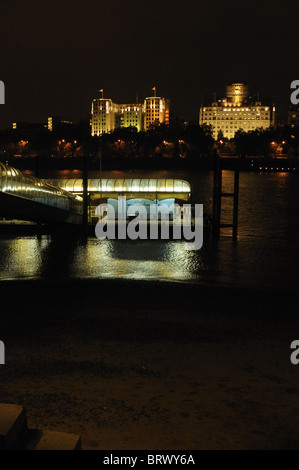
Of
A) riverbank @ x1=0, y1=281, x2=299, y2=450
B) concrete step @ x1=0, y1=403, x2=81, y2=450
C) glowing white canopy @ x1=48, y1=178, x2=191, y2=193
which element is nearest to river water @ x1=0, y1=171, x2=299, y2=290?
riverbank @ x1=0, y1=281, x2=299, y2=450

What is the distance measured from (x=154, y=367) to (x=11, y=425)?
→ 13.4ft

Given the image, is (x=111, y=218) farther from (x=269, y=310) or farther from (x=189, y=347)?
(x=189, y=347)

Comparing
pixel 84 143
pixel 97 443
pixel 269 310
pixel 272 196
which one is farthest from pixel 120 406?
pixel 84 143

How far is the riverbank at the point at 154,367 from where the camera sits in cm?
671

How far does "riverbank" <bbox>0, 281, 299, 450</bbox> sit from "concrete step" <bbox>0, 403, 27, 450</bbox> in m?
1.28

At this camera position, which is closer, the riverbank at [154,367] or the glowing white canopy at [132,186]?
the riverbank at [154,367]

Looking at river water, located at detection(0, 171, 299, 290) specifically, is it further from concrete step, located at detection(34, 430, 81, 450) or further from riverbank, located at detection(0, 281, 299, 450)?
concrete step, located at detection(34, 430, 81, 450)

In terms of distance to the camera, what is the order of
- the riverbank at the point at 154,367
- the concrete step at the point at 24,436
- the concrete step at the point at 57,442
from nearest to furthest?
the concrete step at the point at 24,436, the concrete step at the point at 57,442, the riverbank at the point at 154,367

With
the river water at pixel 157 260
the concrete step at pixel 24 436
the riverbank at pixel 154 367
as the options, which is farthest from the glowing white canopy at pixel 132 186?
the concrete step at pixel 24 436

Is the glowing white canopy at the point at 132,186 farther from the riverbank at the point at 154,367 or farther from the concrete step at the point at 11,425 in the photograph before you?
the concrete step at the point at 11,425

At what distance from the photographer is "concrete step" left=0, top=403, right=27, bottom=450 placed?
477 centimetres

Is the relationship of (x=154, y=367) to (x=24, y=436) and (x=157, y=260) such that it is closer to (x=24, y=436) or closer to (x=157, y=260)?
(x=24, y=436)

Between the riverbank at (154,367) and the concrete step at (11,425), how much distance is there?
4.20 feet
